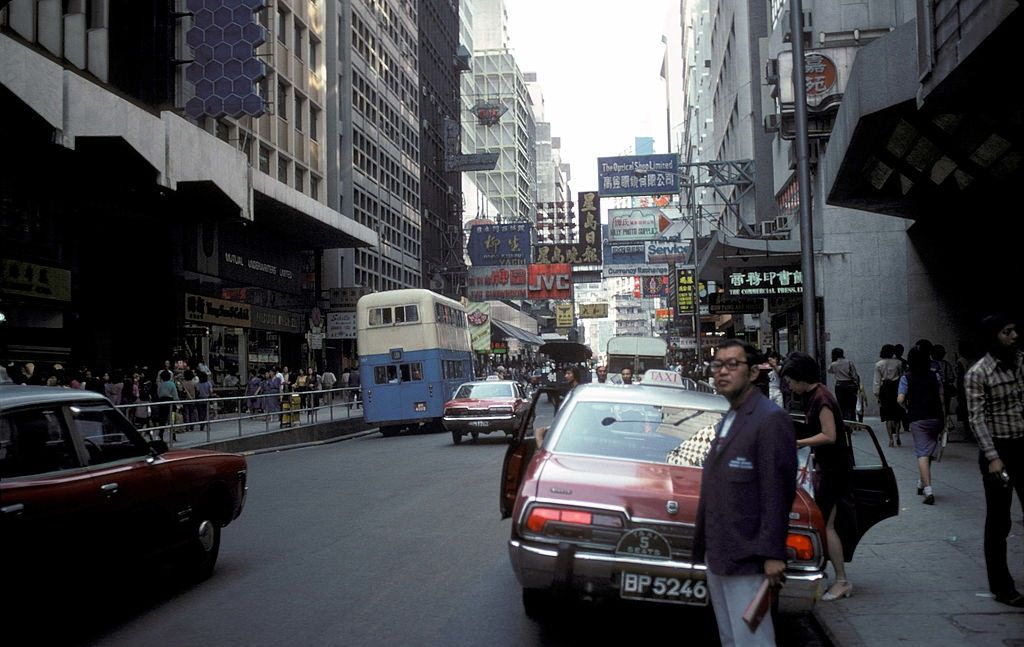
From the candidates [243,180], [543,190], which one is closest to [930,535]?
[243,180]

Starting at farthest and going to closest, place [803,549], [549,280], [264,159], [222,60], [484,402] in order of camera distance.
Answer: [549,280] → [264,159] → [222,60] → [484,402] → [803,549]

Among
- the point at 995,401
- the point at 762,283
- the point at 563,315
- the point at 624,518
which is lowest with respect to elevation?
the point at 624,518

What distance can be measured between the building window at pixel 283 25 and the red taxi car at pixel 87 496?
39.0m

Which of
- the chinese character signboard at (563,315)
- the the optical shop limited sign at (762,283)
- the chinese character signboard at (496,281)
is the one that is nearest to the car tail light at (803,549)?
the the optical shop limited sign at (762,283)

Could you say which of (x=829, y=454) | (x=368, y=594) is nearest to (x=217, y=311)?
(x=368, y=594)

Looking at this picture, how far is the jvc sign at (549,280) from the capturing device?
69.3 metres

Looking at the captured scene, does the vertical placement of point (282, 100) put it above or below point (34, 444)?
above

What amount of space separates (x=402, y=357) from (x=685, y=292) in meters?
33.7

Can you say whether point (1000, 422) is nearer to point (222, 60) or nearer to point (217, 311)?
point (222, 60)

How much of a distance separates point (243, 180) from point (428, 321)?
7235mm

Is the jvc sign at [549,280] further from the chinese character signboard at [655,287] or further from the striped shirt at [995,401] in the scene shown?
the striped shirt at [995,401]

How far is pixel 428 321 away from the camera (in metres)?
30.8

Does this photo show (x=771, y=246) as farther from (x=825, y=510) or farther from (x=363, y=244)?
(x=363, y=244)

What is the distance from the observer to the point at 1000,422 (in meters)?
6.87
